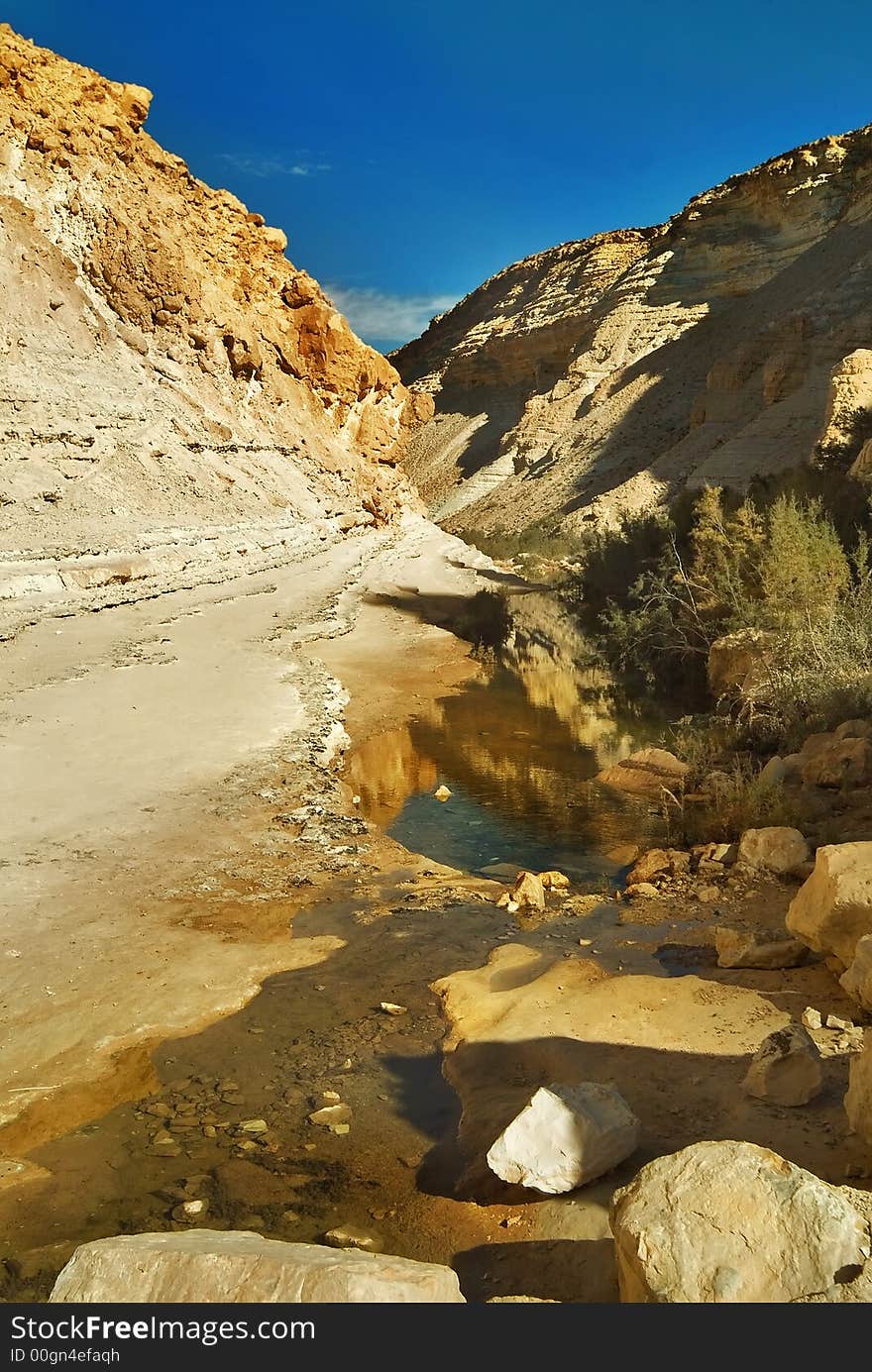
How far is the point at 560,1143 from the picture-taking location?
3078mm

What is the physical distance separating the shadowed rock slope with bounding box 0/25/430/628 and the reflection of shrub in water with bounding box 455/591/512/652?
448 centimetres

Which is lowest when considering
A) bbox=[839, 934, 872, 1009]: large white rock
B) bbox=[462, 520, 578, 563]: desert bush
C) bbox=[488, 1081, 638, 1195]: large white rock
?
bbox=[488, 1081, 638, 1195]: large white rock

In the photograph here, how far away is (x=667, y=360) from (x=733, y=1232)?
53239 millimetres

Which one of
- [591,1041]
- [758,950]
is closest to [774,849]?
[758,950]

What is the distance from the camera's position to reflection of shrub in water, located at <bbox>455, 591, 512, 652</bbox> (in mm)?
20047

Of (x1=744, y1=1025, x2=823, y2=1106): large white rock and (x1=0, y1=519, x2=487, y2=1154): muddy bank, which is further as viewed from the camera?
(x1=0, y1=519, x2=487, y2=1154): muddy bank

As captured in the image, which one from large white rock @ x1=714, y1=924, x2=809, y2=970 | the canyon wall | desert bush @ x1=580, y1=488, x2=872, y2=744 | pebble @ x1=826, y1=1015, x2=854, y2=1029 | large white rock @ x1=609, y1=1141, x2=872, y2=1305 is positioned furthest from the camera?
the canyon wall

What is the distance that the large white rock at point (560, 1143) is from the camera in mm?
3074

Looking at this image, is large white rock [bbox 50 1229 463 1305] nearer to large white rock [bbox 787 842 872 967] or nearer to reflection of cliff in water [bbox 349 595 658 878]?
large white rock [bbox 787 842 872 967]

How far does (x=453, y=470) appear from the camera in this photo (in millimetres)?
65625

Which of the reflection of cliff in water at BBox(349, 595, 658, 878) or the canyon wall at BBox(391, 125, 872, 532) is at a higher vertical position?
the canyon wall at BBox(391, 125, 872, 532)

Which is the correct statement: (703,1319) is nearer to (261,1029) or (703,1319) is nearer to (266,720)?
(261,1029)

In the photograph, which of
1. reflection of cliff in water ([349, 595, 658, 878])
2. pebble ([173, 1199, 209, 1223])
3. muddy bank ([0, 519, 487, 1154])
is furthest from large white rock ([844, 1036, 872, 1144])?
reflection of cliff in water ([349, 595, 658, 878])

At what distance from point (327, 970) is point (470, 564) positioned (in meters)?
27.5
